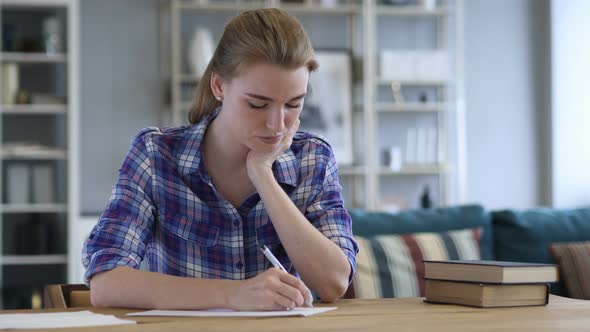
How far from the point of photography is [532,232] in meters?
3.11

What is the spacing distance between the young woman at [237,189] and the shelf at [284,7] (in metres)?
3.48

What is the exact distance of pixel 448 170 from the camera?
5.78 meters

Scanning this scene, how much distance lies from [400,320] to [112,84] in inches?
171

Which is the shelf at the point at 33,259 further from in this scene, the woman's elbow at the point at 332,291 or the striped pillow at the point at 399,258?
the woman's elbow at the point at 332,291

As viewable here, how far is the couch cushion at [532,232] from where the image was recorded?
3.09 meters

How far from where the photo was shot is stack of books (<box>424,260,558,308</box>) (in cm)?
166

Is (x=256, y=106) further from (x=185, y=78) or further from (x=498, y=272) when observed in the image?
(x=185, y=78)

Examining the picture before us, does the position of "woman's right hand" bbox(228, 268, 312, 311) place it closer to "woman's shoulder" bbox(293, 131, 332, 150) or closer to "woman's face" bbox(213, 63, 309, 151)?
"woman's face" bbox(213, 63, 309, 151)

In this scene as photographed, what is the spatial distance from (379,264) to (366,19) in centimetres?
305

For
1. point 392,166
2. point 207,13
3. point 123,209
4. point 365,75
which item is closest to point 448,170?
point 392,166

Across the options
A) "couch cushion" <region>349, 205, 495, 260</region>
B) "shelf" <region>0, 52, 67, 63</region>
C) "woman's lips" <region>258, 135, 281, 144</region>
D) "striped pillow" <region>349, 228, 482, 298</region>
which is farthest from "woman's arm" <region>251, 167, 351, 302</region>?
"shelf" <region>0, 52, 67, 63</region>

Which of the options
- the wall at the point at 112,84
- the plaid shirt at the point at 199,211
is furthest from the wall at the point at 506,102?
the plaid shirt at the point at 199,211

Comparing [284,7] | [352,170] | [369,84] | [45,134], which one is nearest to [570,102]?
[369,84]

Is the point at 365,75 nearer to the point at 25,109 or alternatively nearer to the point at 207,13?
the point at 207,13
